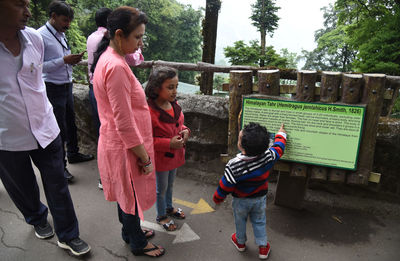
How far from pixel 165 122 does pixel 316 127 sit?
1231mm

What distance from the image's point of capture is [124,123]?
1.64 metres

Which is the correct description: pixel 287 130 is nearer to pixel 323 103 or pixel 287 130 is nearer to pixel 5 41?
pixel 323 103

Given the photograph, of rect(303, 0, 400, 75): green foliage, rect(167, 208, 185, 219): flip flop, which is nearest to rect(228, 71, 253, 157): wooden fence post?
rect(167, 208, 185, 219): flip flop

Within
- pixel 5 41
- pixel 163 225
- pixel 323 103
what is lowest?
pixel 163 225

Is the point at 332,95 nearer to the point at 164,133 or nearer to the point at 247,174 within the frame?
the point at 247,174

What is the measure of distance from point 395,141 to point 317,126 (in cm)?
100

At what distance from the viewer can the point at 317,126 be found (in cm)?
223

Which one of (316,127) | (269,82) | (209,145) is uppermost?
(269,82)

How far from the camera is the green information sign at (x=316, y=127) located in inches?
84.7

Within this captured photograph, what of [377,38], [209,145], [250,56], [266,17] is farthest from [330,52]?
[209,145]

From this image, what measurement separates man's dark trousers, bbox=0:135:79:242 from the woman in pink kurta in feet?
1.46

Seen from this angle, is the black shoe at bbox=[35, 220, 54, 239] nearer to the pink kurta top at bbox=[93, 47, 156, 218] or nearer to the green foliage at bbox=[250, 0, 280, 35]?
the pink kurta top at bbox=[93, 47, 156, 218]

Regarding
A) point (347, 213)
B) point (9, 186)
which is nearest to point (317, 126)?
point (347, 213)

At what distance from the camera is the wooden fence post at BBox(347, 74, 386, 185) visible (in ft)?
6.72
